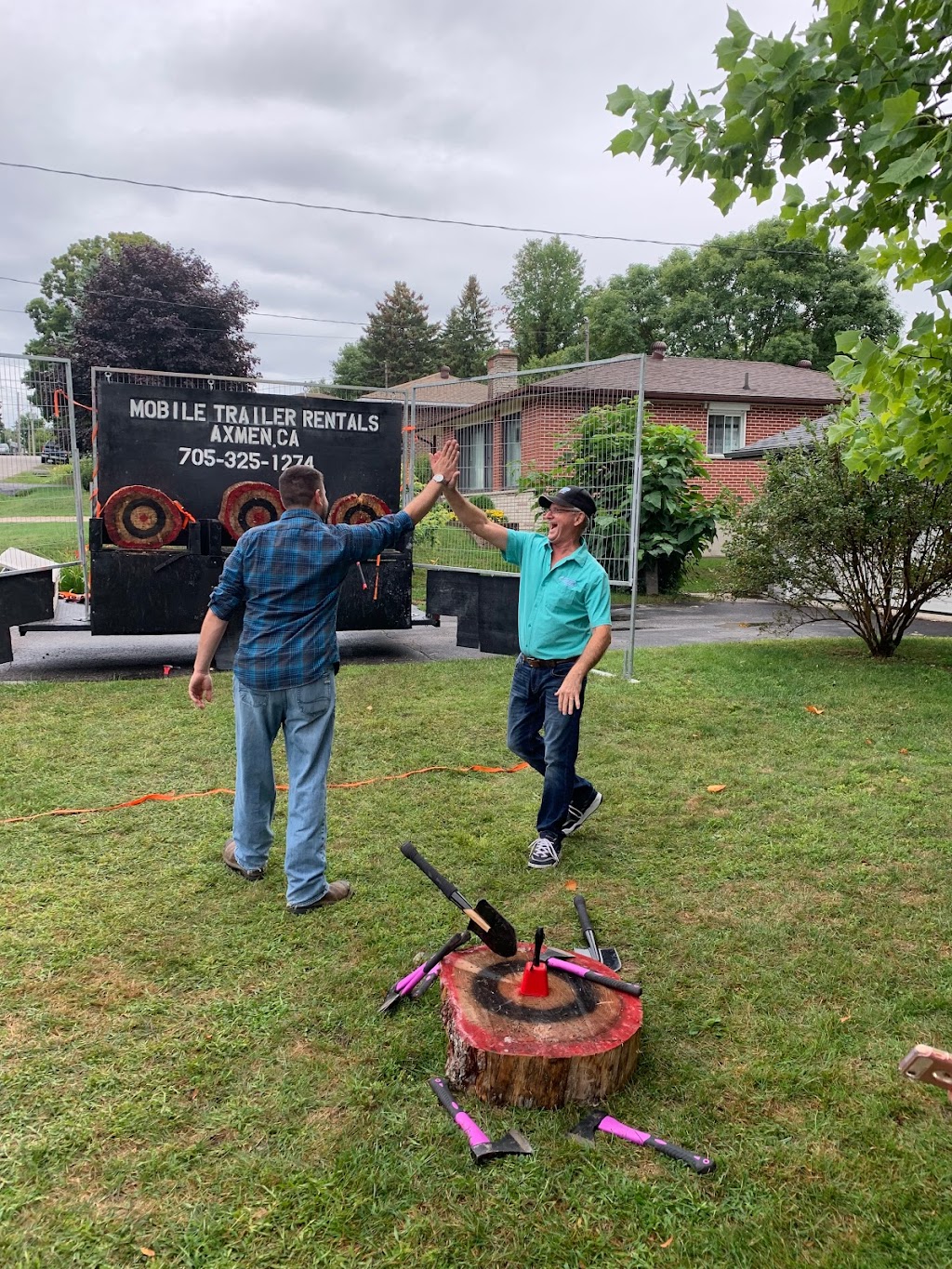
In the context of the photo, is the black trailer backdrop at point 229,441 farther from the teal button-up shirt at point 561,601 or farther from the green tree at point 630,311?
the green tree at point 630,311

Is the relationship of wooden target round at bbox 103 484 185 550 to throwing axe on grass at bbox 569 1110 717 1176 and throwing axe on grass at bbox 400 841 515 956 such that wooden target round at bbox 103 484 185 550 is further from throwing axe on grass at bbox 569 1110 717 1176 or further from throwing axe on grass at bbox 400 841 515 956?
throwing axe on grass at bbox 569 1110 717 1176

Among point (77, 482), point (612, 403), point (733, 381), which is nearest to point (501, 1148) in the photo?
point (612, 403)

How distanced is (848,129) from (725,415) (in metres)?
21.8

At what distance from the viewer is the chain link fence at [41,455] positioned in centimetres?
873

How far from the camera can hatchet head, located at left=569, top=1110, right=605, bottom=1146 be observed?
2.55 meters

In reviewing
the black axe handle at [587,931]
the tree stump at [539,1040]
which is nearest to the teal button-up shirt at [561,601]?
the black axe handle at [587,931]

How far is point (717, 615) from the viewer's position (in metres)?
14.7

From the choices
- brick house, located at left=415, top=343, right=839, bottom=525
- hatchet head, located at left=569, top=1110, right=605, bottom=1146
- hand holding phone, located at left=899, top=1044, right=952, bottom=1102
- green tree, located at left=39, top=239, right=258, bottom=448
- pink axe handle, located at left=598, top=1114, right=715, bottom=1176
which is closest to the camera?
hand holding phone, located at left=899, top=1044, right=952, bottom=1102

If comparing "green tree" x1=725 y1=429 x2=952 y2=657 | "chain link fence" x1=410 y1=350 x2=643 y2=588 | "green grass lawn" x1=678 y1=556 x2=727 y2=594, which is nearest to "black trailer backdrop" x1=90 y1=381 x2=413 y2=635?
"chain link fence" x1=410 y1=350 x2=643 y2=588

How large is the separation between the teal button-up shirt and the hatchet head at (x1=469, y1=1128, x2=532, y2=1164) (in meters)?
2.37

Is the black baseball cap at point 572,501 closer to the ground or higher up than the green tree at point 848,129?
closer to the ground

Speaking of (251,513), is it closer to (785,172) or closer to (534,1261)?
(785,172)

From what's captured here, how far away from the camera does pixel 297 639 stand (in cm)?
385

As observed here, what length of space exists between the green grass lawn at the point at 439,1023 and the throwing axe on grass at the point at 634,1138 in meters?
0.03
